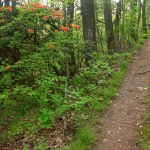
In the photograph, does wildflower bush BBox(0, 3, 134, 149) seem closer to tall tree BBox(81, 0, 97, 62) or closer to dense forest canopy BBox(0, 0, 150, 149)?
dense forest canopy BBox(0, 0, 150, 149)

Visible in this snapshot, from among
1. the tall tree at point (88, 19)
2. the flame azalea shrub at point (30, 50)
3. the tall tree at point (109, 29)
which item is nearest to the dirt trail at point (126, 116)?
the flame azalea shrub at point (30, 50)

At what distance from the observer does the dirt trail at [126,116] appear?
228 inches

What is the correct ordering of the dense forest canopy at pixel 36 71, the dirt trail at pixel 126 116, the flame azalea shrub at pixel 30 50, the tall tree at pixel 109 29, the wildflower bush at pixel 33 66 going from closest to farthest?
1. the dirt trail at pixel 126 116
2. the dense forest canopy at pixel 36 71
3. the wildflower bush at pixel 33 66
4. the flame azalea shrub at pixel 30 50
5. the tall tree at pixel 109 29

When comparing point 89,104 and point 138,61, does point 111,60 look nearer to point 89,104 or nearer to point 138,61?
point 138,61

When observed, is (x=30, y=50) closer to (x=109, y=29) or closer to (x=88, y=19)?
(x=88, y=19)

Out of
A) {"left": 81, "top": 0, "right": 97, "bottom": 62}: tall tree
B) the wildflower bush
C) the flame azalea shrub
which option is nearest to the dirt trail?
the wildflower bush

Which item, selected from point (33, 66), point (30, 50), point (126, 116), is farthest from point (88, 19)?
point (126, 116)

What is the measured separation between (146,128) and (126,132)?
1.50ft

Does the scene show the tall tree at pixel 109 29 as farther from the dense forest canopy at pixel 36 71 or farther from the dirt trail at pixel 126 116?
the dense forest canopy at pixel 36 71

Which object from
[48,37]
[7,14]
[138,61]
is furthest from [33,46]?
[138,61]

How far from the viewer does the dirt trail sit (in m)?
5.80

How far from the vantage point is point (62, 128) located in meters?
6.42

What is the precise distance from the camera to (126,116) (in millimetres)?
7020

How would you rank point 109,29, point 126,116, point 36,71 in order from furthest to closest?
point 109,29
point 36,71
point 126,116
